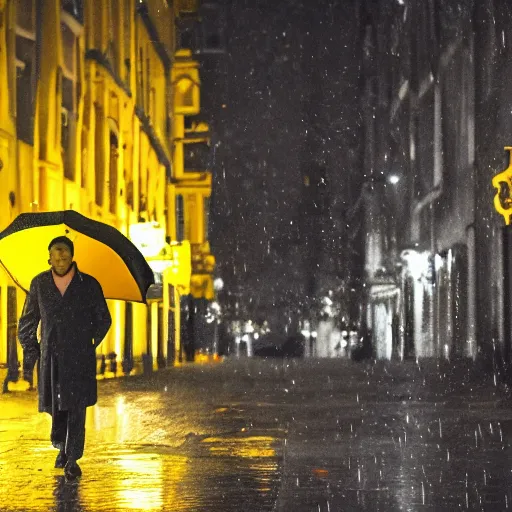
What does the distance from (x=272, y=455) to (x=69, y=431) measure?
7.39ft

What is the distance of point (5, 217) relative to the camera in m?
24.8

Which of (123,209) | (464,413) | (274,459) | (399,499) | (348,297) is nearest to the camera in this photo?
(399,499)

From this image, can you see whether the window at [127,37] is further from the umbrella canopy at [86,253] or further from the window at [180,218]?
the umbrella canopy at [86,253]

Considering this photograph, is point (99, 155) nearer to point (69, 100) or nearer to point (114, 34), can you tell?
point (69, 100)

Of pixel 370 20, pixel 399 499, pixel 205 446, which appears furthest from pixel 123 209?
pixel 370 20

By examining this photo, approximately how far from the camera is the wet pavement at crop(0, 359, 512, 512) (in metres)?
8.33

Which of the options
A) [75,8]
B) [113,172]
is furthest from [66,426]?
[113,172]

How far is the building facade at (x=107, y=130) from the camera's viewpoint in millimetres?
25770

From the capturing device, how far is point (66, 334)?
31.4 ft

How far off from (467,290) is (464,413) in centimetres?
2624

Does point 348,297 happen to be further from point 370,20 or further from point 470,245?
point 470,245

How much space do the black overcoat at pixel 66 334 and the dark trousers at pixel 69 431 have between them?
86 millimetres

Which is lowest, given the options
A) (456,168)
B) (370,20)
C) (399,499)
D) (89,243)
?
(399,499)

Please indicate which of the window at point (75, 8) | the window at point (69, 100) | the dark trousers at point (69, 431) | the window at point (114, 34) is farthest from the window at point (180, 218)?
the dark trousers at point (69, 431)
